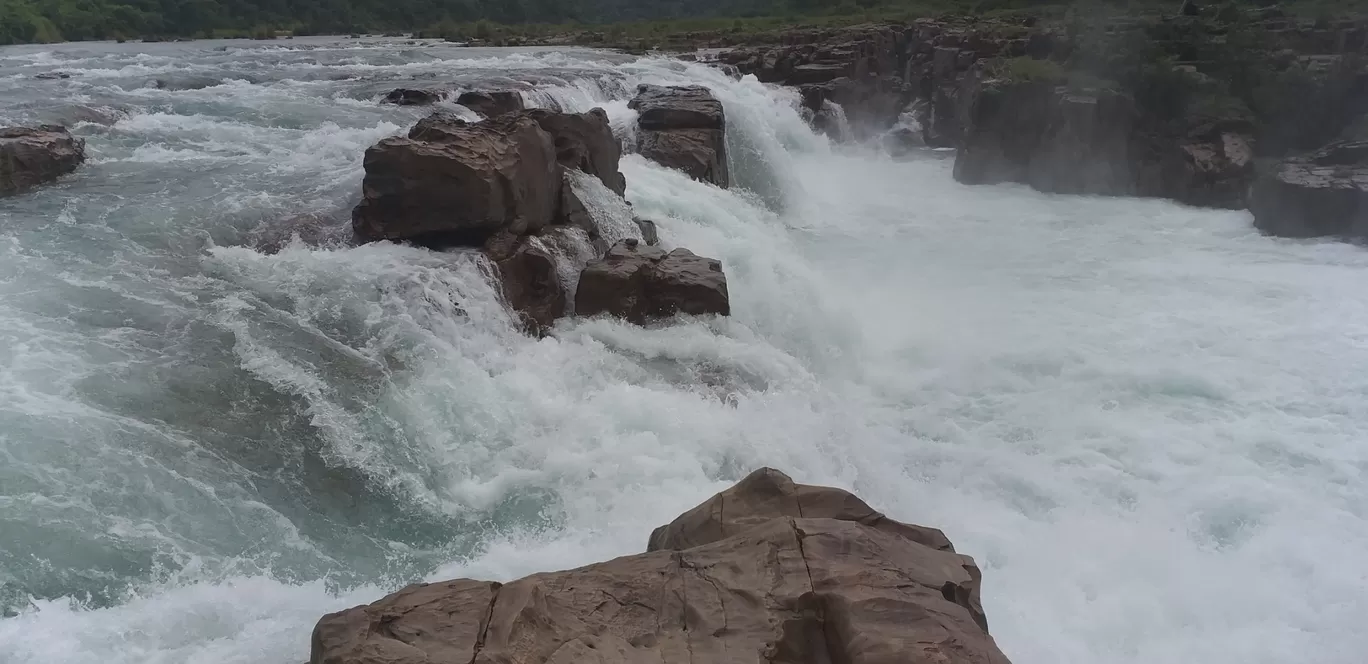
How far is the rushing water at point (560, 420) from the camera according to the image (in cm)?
452

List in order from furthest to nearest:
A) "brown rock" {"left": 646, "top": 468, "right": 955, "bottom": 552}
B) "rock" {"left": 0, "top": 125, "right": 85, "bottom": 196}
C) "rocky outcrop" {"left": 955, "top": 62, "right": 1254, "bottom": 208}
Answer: "rocky outcrop" {"left": 955, "top": 62, "right": 1254, "bottom": 208}, "rock" {"left": 0, "top": 125, "right": 85, "bottom": 196}, "brown rock" {"left": 646, "top": 468, "right": 955, "bottom": 552}

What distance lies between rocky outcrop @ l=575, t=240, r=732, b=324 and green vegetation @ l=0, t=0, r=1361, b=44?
17729 millimetres

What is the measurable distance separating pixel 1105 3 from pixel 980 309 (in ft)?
50.7

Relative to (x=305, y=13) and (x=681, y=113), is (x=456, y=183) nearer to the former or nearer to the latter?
(x=681, y=113)

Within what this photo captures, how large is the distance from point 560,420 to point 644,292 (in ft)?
6.68

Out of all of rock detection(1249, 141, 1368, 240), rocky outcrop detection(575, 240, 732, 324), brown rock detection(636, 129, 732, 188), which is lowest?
rock detection(1249, 141, 1368, 240)

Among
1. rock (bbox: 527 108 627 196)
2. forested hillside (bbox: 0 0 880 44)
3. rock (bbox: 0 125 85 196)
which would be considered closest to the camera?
rock (bbox: 0 125 85 196)

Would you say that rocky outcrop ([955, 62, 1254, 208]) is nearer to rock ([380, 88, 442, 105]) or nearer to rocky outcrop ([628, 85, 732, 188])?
rocky outcrop ([628, 85, 732, 188])

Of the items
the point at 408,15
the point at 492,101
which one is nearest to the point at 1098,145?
the point at 492,101

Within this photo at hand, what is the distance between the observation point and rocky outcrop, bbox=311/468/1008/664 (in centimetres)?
295

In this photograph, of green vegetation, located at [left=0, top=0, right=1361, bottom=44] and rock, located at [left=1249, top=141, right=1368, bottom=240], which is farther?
green vegetation, located at [left=0, top=0, right=1361, bottom=44]

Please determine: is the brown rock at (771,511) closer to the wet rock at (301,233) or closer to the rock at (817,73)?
the wet rock at (301,233)

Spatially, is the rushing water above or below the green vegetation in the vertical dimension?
below

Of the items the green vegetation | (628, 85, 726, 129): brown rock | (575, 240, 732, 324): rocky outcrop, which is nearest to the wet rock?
(575, 240, 732, 324): rocky outcrop
